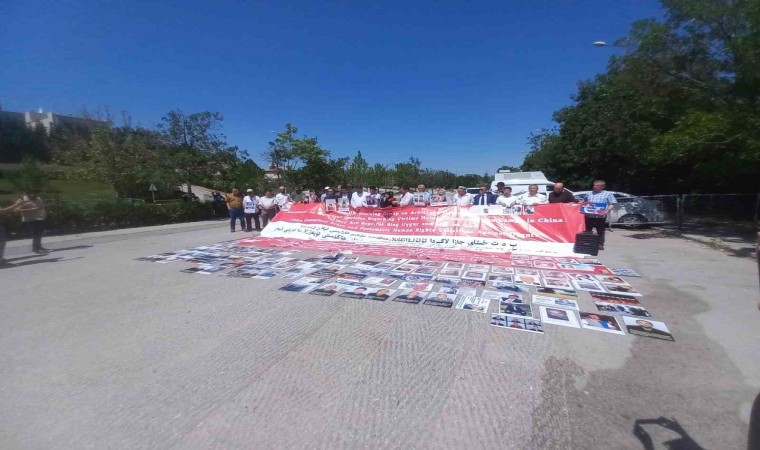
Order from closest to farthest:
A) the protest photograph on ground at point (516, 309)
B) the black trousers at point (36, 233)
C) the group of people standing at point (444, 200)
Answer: the protest photograph on ground at point (516, 309), the group of people standing at point (444, 200), the black trousers at point (36, 233)

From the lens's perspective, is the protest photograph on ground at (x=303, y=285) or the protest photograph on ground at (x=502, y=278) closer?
the protest photograph on ground at (x=303, y=285)

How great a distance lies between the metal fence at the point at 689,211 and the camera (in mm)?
12680

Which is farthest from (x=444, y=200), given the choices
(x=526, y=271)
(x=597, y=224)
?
(x=526, y=271)

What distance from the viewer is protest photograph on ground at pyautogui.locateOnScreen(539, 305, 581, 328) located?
4180 millimetres

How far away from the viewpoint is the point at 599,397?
2816 millimetres

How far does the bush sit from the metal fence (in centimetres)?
2197

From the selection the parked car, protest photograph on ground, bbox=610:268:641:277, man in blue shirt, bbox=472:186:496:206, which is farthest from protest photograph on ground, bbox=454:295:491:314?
the parked car

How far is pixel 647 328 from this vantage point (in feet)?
13.3

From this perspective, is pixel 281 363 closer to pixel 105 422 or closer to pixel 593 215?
pixel 105 422

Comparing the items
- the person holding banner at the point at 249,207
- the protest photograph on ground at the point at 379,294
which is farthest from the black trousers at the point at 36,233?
the protest photograph on ground at the point at 379,294

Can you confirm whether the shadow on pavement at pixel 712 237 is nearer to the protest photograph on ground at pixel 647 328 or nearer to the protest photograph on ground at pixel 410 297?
the protest photograph on ground at pixel 647 328

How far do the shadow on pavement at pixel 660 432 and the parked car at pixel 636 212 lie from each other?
1250cm

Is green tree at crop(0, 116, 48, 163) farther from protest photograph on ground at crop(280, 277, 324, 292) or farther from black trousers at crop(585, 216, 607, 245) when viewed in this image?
black trousers at crop(585, 216, 607, 245)

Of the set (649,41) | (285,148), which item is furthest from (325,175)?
(649,41)
